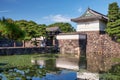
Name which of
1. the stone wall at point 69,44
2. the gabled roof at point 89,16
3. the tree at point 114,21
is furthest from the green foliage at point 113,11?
the stone wall at point 69,44

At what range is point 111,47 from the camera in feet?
85.4

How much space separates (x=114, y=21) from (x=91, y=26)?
12.7ft

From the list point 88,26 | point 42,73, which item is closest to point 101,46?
point 88,26

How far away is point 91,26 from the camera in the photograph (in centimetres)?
2892

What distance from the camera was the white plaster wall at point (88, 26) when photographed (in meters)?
28.3

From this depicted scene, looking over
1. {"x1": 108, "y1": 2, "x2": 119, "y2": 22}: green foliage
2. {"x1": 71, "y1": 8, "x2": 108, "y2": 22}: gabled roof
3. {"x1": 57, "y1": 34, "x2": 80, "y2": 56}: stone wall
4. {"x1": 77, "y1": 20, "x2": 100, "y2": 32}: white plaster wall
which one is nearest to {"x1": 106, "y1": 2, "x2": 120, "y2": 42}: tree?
{"x1": 108, "y1": 2, "x2": 119, "y2": 22}: green foliage

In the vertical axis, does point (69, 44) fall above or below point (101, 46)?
above

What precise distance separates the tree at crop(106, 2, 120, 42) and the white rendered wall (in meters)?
2.17

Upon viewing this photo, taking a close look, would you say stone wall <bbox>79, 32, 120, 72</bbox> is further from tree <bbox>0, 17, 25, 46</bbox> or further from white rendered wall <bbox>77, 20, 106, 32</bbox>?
tree <bbox>0, 17, 25, 46</bbox>

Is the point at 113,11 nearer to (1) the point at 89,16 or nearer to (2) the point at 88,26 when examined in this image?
(1) the point at 89,16

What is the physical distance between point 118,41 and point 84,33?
5931 millimetres

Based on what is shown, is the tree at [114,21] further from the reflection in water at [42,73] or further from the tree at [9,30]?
the tree at [9,30]

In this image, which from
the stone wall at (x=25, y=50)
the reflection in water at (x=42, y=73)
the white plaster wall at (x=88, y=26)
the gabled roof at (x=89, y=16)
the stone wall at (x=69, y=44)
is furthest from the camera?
the white plaster wall at (x=88, y=26)

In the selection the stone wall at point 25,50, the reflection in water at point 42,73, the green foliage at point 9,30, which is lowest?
the reflection in water at point 42,73
